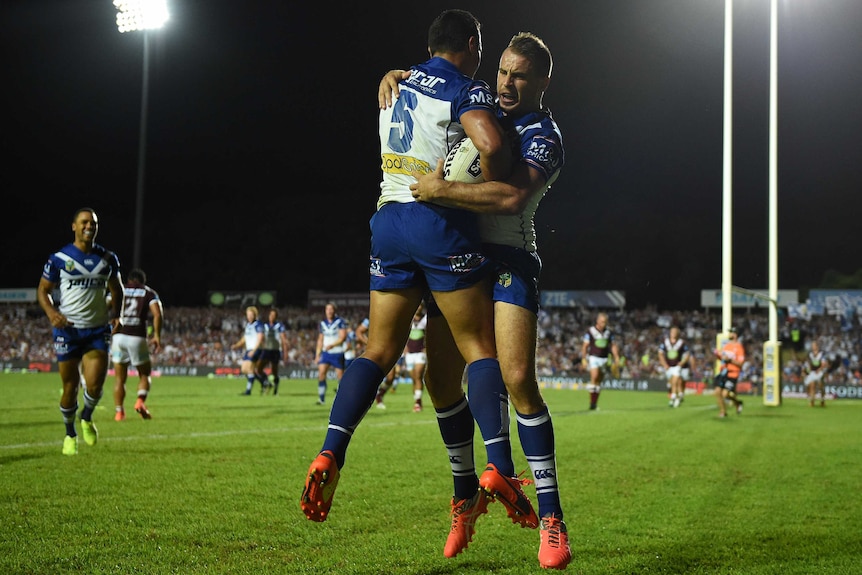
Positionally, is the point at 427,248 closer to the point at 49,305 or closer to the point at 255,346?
the point at 49,305

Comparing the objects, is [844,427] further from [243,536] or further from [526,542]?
[243,536]

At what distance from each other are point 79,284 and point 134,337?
13.7 ft

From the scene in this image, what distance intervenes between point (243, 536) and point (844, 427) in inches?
532

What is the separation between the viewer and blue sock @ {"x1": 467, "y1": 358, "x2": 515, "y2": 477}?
13.2ft

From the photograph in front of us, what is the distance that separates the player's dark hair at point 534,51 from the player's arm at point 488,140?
55cm

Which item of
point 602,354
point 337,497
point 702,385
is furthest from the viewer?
point 702,385

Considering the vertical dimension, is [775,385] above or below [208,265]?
below

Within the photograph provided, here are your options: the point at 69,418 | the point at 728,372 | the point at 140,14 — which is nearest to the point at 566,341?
the point at 140,14

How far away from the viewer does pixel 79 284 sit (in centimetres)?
859

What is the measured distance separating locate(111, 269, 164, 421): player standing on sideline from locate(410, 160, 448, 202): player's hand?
372 inches

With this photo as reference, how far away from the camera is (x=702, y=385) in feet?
113

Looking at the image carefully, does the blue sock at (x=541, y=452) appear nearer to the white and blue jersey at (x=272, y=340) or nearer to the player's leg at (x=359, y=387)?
the player's leg at (x=359, y=387)

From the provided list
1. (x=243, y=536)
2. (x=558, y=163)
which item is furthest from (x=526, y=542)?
(x=558, y=163)

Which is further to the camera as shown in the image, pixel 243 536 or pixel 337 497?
pixel 337 497
